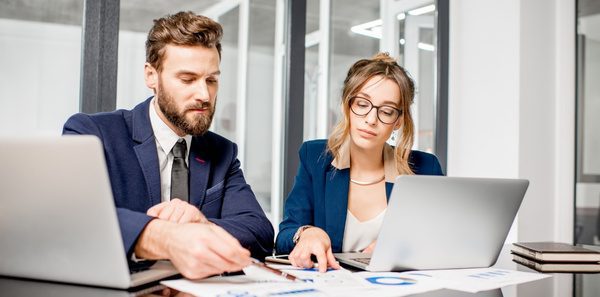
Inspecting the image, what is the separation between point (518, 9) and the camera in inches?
128

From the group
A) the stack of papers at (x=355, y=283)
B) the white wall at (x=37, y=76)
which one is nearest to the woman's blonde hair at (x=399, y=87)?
the stack of papers at (x=355, y=283)

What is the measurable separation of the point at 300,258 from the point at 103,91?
5.15 ft

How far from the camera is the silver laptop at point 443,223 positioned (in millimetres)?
1148

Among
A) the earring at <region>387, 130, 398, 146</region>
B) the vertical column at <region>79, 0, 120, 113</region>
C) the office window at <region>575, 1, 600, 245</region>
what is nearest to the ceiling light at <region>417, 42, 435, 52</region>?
the office window at <region>575, 1, 600, 245</region>

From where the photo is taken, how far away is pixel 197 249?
940 mm

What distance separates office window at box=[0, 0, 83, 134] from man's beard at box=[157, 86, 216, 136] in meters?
1.31

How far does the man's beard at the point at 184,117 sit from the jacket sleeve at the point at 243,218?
205mm

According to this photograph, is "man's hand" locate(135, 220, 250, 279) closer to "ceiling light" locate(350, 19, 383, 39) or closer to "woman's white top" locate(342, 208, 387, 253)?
"woman's white top" locate(342, 208, 387, 253)

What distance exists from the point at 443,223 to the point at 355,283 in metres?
0.29

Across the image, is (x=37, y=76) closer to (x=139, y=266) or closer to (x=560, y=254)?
(x=139, y=266)

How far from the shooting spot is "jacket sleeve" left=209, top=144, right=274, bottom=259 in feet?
4.54

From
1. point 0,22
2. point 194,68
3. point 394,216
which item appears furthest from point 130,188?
point 0,22

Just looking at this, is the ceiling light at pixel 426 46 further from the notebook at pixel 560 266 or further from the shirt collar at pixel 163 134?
the shirt collar at pixel 163 134

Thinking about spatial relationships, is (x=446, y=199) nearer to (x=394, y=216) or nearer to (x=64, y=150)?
(x=394, y=216)
